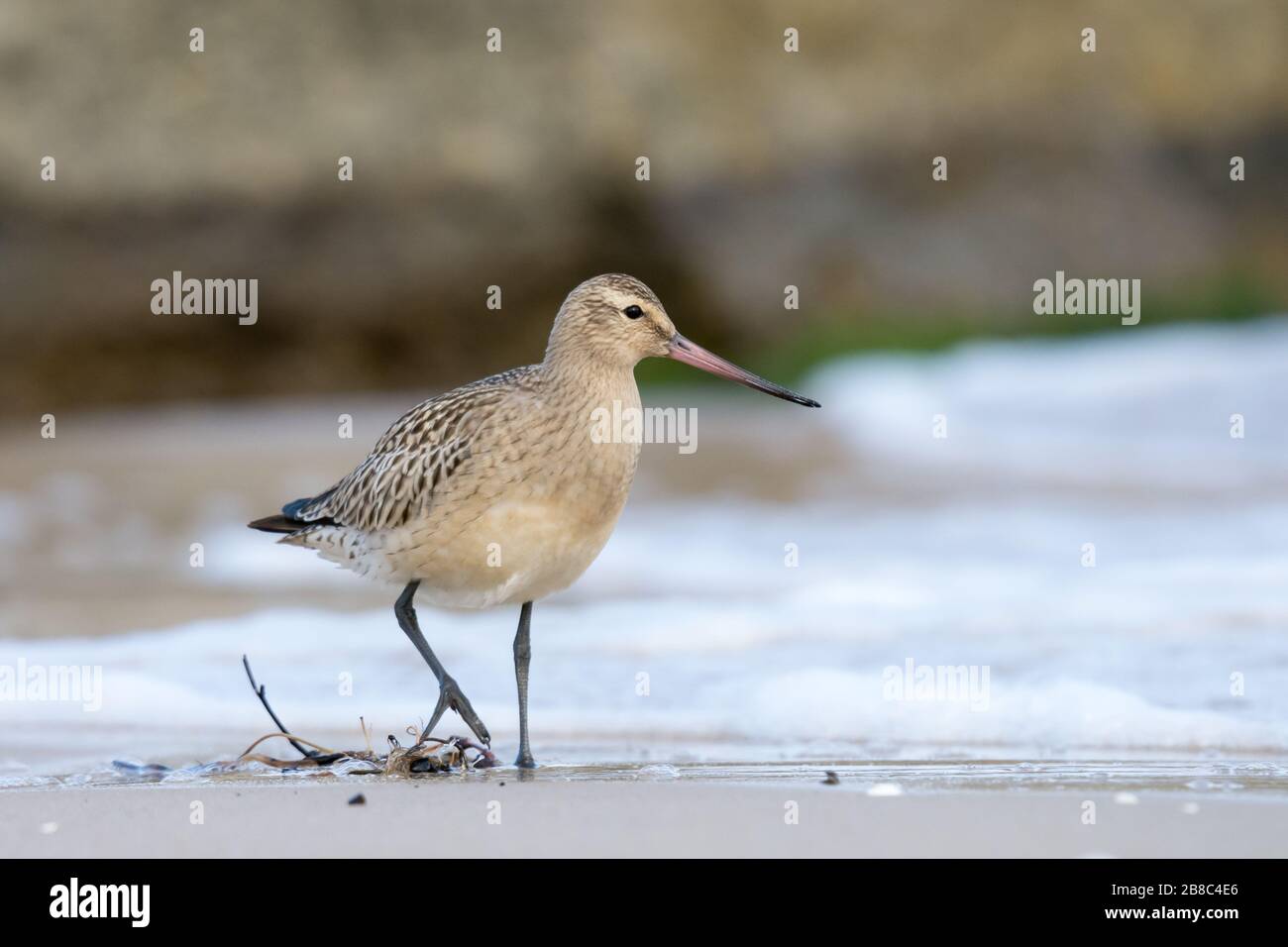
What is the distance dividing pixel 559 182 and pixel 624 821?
11936 millimetres

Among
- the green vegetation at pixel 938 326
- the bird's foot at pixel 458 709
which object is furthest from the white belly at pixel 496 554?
the green vegetation at pixel 938 326

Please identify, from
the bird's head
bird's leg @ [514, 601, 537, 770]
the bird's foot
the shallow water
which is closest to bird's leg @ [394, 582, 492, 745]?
the bird's foot

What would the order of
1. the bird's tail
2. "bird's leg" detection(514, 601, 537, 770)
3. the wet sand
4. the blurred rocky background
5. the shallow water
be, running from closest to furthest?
the wet sand, "bird's leg" detection(514, 601, 537, 770), the shallow water, the bird's tail, the blurred rocky background

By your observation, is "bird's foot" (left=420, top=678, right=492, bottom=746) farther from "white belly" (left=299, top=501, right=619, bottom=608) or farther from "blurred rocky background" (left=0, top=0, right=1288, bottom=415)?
"blurred rocky background" (left=0, top=0, right=1288, bottom=415)

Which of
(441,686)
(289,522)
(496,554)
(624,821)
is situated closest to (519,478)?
(496,554)

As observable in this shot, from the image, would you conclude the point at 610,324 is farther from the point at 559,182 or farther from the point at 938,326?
the point at 938,326

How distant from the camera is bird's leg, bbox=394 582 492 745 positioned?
17.6ft

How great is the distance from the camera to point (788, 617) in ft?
24.6

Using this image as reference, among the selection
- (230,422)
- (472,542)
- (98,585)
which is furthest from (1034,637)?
(230,422)

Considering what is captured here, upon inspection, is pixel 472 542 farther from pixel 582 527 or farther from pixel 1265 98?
pixel 1265 98

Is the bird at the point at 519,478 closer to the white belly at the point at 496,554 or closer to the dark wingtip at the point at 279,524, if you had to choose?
the white belly at the point at 496,554

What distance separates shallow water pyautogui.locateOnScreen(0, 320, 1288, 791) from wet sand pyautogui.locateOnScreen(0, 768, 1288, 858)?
0.30 metres

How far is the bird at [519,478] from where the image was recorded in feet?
17.5
